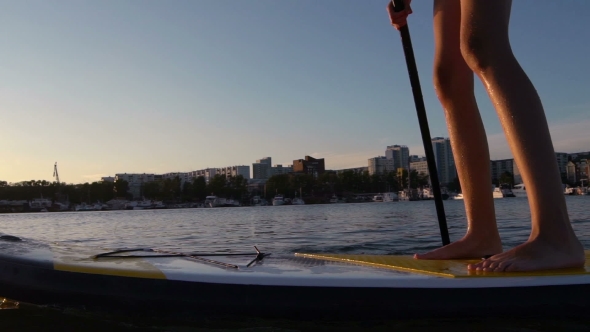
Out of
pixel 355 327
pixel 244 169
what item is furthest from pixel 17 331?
A: pixel 244 169

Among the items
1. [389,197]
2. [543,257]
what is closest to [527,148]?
[543,257]

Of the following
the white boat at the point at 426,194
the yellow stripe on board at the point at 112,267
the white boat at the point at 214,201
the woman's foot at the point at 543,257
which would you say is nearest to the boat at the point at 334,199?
the white boat at the point at 426,194

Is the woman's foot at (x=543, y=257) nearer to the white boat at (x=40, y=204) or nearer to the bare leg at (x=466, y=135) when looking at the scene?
the bare leg at (x=466, y=135)

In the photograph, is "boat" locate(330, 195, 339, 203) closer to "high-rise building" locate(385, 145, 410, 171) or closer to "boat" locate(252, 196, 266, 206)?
"boat" locate(252, 196, 266, 206)

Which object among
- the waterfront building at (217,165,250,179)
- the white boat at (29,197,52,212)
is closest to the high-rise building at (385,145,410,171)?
the waterfront building at (217,165,250,179)

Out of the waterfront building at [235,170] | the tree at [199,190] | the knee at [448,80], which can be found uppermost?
the waterfront building at [235,170]

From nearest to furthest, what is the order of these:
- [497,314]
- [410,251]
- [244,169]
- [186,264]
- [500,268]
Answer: [497,314] → [500,268] → [186,264] → [410,251] → [244,169]

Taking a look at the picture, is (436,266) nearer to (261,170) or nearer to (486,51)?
(486,51)

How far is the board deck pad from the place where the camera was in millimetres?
2145

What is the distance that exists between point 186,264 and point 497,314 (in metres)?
1.43

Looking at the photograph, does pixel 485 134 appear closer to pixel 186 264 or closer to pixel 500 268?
pixel 500 268

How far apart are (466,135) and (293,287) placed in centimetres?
142

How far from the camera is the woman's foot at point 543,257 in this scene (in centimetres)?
221

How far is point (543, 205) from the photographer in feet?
7.41
